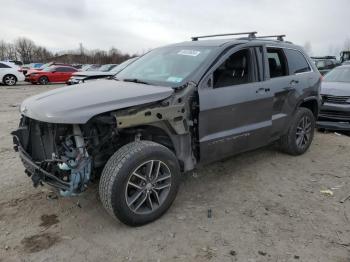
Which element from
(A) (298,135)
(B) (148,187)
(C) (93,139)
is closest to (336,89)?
(A) (298,135)

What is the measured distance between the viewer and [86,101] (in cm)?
335

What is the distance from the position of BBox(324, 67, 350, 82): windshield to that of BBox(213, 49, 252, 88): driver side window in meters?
4.86

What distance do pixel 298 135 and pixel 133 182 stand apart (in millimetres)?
3288

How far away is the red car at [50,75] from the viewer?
23686mm

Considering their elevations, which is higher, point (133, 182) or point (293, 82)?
point (293, 82)

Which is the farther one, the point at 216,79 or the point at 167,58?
the point at 167,58

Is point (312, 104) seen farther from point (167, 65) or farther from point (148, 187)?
point (148, 187)

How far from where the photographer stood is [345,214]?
3.81 metres

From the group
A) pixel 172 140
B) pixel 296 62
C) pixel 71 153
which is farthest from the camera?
→ pixel 296 62

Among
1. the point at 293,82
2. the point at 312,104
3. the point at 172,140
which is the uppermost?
the point at 293,82

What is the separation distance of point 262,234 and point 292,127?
96.8 inches

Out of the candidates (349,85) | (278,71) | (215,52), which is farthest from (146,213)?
(349,85)

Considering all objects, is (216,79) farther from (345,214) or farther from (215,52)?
(345,214)

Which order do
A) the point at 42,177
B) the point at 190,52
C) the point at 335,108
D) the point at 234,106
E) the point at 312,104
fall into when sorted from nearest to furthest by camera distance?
the point at 42,177, the point at 234,106, the point at 190,52, the point at 312,104, the point at 335,108
